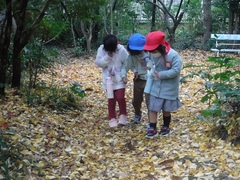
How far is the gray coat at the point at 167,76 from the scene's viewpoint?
423 centimetres

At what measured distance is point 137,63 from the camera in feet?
16.3

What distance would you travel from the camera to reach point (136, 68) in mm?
5008

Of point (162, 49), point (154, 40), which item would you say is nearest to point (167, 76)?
point (162, 49)

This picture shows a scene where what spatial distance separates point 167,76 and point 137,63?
83cm

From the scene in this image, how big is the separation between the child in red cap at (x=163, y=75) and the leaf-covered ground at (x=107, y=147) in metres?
0.43

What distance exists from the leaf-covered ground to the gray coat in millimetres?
570

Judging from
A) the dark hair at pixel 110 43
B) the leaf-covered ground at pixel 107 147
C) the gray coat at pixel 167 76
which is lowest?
the leaf-covered ground at pixel 107 147

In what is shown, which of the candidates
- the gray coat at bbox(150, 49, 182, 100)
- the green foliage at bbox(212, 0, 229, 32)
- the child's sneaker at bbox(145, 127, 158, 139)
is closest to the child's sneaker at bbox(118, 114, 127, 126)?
the child's sneaker at bbox(145, 127, 158, 139)

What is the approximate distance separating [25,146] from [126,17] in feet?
39.3

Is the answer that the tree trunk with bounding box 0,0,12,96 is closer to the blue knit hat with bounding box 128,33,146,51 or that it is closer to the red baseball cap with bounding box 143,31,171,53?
the blue knit hat with bounding box 128,33,146,51

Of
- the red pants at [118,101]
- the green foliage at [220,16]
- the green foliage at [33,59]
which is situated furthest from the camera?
the green foliage at [220,16]

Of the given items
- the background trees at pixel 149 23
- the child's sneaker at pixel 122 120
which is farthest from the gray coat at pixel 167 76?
the background trees at pixel 149 23

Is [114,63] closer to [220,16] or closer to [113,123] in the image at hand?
[113,123]

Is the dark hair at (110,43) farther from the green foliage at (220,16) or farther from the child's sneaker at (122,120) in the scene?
the green foliage at (220,16)
